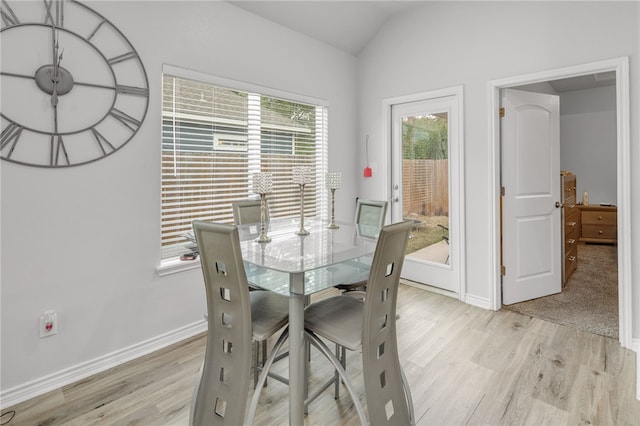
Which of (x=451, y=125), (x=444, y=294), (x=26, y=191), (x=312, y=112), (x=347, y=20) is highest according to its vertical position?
(x=347, y=20)

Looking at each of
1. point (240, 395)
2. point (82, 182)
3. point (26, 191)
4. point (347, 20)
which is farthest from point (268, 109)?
point (240, 395)

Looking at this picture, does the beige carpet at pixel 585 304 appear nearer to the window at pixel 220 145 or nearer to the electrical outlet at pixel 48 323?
the window at pixel 220 145

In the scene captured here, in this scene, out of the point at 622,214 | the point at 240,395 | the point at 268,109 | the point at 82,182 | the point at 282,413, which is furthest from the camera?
the point at 268,109

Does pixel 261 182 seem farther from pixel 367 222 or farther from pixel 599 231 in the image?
pixel 599 231

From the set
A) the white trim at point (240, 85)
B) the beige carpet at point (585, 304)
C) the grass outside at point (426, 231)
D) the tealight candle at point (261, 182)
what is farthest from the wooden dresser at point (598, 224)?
the tealight candle at point (261, 182)

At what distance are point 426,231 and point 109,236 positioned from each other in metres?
3.00

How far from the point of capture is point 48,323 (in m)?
2.01

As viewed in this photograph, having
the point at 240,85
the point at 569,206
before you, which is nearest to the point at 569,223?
the point at 569,206

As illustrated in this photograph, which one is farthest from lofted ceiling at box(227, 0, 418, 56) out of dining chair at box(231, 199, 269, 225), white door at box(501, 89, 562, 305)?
dining chair at box(231, 199, 269, 225)

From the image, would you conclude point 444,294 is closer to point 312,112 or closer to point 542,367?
point 542,367

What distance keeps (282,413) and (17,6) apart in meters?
2.69

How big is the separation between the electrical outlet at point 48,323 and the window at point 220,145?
0.78m

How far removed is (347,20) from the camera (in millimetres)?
3561

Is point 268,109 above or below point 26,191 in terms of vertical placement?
above
